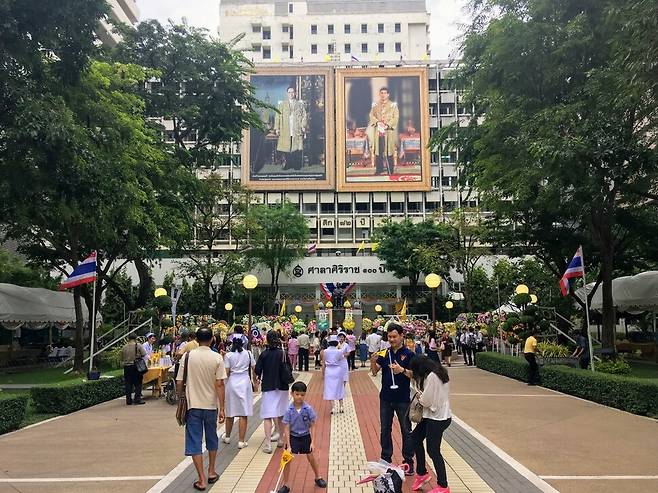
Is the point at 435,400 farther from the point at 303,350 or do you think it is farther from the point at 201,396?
the point at 303,350

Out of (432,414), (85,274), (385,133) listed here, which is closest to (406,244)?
(385,133)

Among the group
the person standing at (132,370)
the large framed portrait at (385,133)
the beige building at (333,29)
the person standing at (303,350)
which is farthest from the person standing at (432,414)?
the beige building at (333,29)

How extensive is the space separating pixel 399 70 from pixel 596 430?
59466 millimetres

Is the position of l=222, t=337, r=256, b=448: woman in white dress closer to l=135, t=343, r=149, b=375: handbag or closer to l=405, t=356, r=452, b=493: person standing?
l=405, t=356, r=452, b=493: person standing

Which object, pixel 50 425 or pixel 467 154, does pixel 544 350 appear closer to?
pixel 467 154

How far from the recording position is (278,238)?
161ft

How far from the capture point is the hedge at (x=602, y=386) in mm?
11367

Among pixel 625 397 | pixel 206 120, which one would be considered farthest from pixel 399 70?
pixel 625 397

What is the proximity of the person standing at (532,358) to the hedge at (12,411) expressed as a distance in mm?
12350

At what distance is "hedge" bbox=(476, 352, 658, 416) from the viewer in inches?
448

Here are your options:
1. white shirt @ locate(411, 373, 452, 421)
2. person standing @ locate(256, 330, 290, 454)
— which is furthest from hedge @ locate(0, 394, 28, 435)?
white shirt @ locate(411, 373, 452, 421)

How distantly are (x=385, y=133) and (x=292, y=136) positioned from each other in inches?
395

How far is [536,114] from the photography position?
15328 mm

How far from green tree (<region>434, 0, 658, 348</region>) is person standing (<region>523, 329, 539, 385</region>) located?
3.48 m
